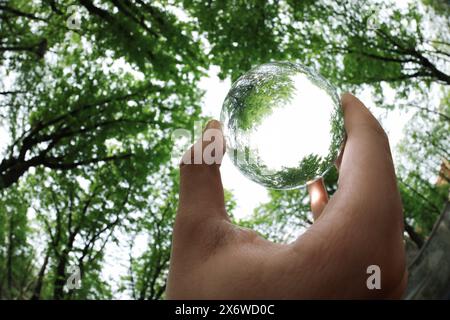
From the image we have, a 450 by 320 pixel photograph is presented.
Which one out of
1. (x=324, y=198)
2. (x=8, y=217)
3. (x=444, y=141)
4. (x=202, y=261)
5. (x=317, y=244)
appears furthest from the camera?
(x=8, y=217)

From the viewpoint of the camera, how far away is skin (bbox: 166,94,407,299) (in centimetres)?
106

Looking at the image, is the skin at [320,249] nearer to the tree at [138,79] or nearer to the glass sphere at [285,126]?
the glass sphere at [285,126]

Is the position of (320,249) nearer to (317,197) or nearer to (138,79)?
(317,197)

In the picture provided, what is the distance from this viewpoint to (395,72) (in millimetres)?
8609

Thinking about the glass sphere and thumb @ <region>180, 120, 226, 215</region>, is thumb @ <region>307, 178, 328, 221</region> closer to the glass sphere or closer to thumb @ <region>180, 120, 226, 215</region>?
the glass sphere

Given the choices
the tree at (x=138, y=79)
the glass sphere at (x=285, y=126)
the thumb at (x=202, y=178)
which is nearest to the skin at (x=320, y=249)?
the thumb at (x=202, y=178)

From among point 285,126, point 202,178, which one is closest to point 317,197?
point 285,126

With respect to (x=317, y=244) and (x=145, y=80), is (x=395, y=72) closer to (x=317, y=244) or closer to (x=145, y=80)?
(x=145, y=80)

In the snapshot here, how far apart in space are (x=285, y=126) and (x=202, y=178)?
2.09ft

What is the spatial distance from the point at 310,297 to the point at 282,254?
0.14 metres

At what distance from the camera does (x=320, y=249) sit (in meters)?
1.07

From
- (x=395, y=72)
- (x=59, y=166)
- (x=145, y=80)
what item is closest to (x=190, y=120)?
(x=145, y=80)

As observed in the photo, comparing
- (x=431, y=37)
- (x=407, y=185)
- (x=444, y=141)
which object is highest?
(x=431, y=37)

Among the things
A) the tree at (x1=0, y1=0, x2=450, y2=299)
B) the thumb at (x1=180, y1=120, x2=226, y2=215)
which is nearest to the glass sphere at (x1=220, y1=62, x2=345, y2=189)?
the thumb at (x1=180, y1=120, x2=226, y2=215)
